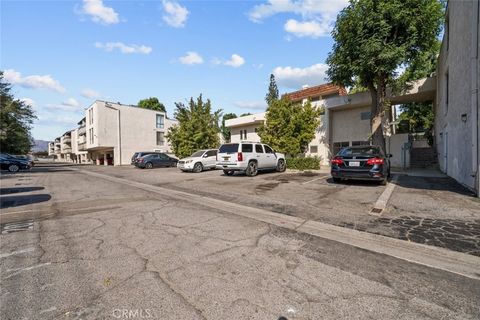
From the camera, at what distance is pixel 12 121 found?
1181 inches

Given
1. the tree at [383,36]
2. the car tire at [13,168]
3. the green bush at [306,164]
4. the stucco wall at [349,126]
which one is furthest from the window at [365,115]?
the car tire at [13,168]

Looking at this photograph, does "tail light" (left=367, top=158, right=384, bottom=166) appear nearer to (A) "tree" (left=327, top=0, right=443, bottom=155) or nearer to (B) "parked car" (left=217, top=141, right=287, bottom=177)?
(B) "parked car" (left=217, top=141, right=287, bottom=177)

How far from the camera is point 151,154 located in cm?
2805

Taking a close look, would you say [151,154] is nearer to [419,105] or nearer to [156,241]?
[156,241]

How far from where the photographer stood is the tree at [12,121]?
2817 centimetres

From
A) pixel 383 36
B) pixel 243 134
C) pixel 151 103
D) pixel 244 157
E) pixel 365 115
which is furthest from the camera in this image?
pixel 151 103

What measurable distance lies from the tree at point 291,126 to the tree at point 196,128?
964 cm

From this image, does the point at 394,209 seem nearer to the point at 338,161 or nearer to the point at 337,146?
the point at 338,161

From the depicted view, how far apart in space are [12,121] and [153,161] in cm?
1784

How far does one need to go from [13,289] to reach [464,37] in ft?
47.5

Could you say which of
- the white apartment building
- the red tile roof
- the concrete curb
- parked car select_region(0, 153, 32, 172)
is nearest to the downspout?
the concrete curb

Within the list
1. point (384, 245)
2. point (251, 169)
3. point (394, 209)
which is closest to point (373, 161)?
point (394, 209)

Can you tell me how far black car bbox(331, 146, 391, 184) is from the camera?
984 centimetres

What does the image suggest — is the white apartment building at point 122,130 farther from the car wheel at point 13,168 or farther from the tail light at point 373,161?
the tail light at point 373,161
